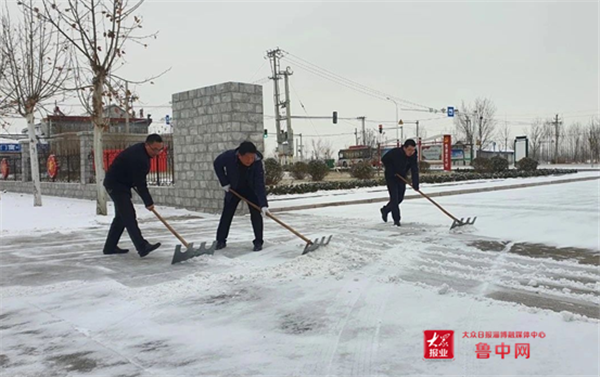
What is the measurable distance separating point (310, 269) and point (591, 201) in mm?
10021

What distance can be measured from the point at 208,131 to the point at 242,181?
17.6 ft

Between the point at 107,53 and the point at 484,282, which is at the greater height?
the point at 107,53

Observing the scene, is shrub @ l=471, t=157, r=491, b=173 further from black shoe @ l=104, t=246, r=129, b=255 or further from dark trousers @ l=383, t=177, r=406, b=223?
black shoe @ l=104, t=246, r=129, b=255

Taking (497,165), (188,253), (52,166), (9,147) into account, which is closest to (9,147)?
(9,147)

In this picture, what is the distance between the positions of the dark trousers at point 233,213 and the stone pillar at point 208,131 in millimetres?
4598

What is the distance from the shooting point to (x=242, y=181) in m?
7.09

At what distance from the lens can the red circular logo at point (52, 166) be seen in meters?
18.9

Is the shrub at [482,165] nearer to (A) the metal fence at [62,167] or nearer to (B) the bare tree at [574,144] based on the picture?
(A) the metal fence at [62,167]

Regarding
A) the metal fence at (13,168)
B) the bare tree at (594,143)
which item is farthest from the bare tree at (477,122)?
the metal fence at (13,168)

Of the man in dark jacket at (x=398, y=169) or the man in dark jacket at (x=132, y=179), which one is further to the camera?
the man in dark jacket at (x=398, y=169)

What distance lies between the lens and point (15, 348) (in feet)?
11.8

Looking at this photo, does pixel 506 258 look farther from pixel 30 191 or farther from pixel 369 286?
pixel 30 191

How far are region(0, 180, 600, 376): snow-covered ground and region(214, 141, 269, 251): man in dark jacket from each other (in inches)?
12.8

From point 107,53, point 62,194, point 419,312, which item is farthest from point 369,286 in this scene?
point 62,194
